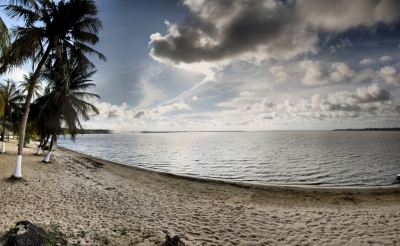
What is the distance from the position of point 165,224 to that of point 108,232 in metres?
1.79

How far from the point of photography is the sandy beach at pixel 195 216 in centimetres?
610

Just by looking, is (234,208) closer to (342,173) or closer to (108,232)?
(108,232)

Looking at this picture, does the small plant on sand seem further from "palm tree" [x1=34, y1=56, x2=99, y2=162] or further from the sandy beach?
"palm tree" [x1=34, y1=56, x2=99, y2=162]

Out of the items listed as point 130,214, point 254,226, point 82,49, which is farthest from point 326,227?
point 82,49

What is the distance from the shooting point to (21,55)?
36.6 feet

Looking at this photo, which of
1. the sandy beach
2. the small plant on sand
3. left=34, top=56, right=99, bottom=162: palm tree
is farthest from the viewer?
left=34, top=56, right=99, bottom=162: palm tree

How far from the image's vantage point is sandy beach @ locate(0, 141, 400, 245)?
6098 mm

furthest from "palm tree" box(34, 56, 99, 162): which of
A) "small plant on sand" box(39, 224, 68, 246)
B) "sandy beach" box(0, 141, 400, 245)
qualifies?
"small plant on sand" box(39, 224, 68, 246)

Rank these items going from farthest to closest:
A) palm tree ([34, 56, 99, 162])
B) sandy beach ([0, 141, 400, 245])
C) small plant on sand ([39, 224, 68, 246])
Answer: palm tree ([34, 56, 99, 162]), sandy beach ([0, 141, 400, 245]), small plant on sand ([39, 224, 68, 246])

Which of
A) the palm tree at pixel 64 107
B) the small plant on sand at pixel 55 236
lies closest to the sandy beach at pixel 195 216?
the small plant on sand at pixel 55 236

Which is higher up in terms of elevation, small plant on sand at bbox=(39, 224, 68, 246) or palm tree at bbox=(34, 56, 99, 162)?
palm tree at bbox=(34, 56, 99, 162)

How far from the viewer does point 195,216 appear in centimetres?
795

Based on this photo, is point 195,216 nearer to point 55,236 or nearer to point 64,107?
Answer: point 55,236

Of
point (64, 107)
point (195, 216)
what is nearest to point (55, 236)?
point (195, 216)
